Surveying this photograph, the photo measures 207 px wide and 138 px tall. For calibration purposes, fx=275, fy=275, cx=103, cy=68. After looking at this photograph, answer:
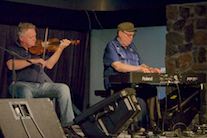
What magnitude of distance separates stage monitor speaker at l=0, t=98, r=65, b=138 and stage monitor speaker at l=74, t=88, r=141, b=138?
14.6 inches

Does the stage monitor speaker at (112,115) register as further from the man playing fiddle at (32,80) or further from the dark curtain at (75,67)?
the dark curtain at (75,67)

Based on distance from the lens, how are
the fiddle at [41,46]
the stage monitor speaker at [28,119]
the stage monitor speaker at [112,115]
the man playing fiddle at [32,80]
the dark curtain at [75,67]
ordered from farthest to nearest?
the dark curtain at [75,67] < the fiddle at [41,46] < the man playing fiddle at [32,80] < the stage monitor speaker at [112,115] < the stage monitor speaker at [28,119]

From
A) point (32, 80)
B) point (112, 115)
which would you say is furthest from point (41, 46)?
point (112, 115)

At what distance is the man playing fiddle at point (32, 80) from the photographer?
279 cm

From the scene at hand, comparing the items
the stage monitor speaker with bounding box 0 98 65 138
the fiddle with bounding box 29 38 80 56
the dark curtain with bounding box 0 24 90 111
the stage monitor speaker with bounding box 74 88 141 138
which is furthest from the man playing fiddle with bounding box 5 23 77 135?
the dark curtain with bounding box 0 24 90 111

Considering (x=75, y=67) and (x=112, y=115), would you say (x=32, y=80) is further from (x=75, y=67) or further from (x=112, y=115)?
(x=75, y=67)

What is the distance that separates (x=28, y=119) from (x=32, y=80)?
121 cm

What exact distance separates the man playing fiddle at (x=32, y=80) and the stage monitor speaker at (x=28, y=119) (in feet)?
2.11

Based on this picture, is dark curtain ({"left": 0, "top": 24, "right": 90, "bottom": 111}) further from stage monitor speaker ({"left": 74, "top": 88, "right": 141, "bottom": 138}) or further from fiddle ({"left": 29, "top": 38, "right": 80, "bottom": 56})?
stage monitor speaker ({"left": 74, "top": 88, "right": 141, "bottom": 138})

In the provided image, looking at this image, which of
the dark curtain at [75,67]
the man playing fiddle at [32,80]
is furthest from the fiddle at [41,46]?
the dark curtain at [75,67]

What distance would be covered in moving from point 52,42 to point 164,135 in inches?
67.4

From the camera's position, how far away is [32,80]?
3.06m

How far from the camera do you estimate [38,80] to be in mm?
3111

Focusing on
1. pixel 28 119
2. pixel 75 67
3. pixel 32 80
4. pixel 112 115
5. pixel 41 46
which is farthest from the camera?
pixel 75 67
